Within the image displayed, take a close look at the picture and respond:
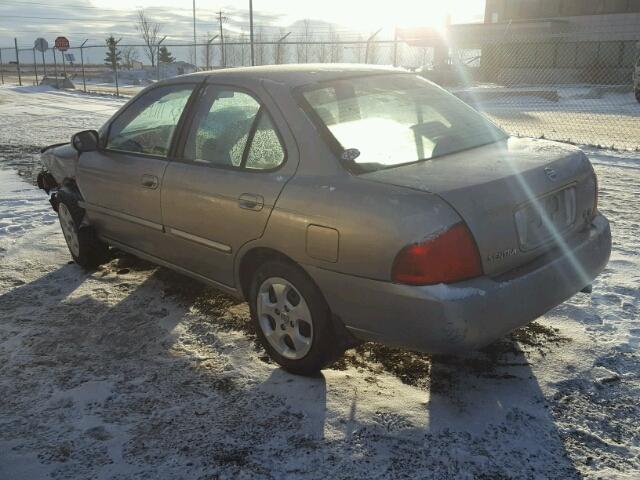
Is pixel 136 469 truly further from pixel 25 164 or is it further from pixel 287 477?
pixel 25 164

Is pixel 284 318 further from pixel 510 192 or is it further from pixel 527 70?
pixel 527 70

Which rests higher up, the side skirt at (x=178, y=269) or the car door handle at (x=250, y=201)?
the car door handle at (x=250, y=201)

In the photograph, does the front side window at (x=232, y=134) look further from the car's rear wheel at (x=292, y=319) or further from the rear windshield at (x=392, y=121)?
the car's rear wheel at (x=292, y=319)

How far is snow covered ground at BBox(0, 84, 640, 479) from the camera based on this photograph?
8.27 ft

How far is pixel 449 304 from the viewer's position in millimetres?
2510

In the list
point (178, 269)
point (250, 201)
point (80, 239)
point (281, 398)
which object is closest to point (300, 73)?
point (250, 201)

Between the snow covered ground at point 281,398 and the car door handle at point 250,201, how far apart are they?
92 centimetres

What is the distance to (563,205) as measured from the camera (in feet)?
9.96

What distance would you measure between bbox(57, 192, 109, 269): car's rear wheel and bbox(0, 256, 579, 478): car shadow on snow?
0.85 meters

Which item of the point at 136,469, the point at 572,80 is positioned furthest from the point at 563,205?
the point at 572,80

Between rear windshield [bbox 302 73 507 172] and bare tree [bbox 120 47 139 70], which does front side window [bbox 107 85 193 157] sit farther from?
bare tree [bbox 120 47 139 70]

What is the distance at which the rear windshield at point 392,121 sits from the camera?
9.93 feet

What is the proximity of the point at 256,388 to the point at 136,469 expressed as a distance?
2.55 ft

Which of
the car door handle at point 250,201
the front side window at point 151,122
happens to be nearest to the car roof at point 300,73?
the front side window at point 151,122
